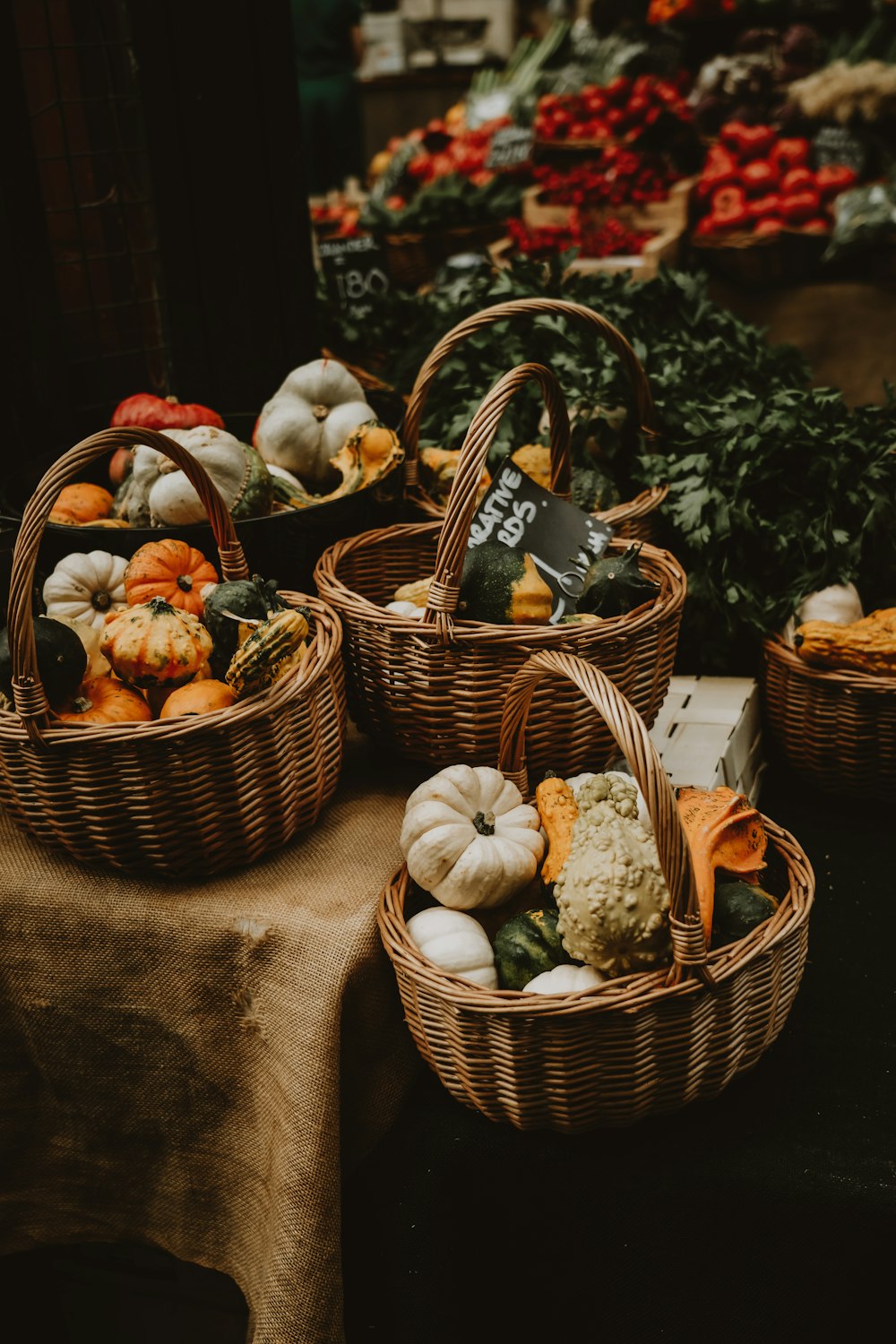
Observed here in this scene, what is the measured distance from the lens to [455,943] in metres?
1.22

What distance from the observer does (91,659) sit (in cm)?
139

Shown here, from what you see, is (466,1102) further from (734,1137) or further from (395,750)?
(395,750)

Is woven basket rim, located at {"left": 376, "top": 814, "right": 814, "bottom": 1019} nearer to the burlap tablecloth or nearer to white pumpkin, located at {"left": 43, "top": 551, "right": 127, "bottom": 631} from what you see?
the burlap tablecloth

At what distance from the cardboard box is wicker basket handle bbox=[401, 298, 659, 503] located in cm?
48

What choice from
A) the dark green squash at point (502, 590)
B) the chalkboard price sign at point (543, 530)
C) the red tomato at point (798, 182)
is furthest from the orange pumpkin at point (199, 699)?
the red tomato at point (798, 182)

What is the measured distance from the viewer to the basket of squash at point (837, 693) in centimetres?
176

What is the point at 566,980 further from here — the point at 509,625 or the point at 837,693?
the point at 837,693

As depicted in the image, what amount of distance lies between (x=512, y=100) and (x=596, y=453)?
3.76m

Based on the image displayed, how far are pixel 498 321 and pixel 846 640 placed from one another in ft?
2.59

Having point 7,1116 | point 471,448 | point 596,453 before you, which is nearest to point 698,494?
point 596,453

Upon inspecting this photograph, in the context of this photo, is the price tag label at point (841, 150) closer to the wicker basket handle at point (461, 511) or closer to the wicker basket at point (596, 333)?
the wicker basket at point (596, 333)

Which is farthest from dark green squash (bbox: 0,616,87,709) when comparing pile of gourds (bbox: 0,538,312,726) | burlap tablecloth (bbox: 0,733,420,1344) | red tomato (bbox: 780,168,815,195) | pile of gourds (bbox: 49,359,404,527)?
red tomato (bbox: 780,168,815,195)

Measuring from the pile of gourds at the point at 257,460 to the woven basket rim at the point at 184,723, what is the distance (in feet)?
1.32

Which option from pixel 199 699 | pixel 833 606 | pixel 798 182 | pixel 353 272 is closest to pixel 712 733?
pixel 833 606
